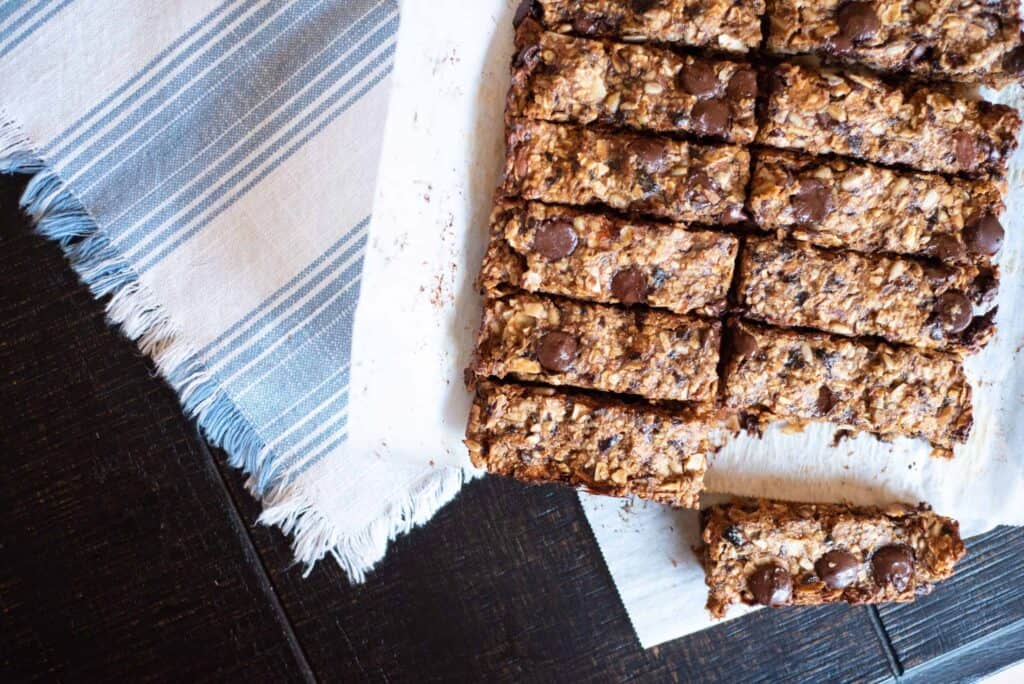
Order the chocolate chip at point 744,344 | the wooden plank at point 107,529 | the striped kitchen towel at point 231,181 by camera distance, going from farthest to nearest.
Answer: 1. the wooden plank at point 107,529
2. the striped kitchen towel at point 231,181
3. the chocolate chip at point 744,344

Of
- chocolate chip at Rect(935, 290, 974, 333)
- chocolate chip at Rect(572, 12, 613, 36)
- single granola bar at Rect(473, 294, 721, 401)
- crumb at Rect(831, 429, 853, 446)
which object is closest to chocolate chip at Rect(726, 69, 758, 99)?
chocolate chip at Rect(572, 12, 613, 36)

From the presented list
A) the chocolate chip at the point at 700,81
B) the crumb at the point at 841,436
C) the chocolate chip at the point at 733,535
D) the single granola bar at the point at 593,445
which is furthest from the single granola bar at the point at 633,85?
the chocolate chip at the point at 733,535

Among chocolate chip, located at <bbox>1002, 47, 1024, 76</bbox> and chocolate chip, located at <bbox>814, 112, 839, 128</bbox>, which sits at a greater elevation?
chocolate chip, located at <bbox>1002, 47, 1024, 76</bbox>

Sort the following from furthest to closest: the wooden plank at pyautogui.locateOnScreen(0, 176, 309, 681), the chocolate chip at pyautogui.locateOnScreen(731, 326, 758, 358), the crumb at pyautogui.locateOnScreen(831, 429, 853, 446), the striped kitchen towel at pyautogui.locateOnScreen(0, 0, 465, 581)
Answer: the wooden plank at pyautogui.locateOnScreen(0, 176, 309, 681), the striped kitchen towel at pyautogui.locateOnScreen(0, 0, 465, 581), the crumb at pyautogui.locateOnScreen(831, 429, 853, 446), the chocolate chip at pyautogui.locateOnScreen(731, 326, 758, 358)

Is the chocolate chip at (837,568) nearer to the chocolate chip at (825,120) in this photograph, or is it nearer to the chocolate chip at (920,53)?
the chocolate chip at (825,120)

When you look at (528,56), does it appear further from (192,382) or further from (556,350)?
(192,382)

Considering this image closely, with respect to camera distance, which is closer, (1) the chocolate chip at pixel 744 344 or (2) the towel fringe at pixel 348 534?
(1) the chocolate chip at pixel 744 344

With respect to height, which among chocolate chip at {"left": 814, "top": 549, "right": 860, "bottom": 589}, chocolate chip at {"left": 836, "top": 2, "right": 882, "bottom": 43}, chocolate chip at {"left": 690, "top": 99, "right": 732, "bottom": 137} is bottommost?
chocolate chip at {"left": 814, "top": 549, "right": 860, "bottom": 589}

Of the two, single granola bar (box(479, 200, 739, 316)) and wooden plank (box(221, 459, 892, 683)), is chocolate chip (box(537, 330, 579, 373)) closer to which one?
single granola bar (box(479, 200, 739, 316))

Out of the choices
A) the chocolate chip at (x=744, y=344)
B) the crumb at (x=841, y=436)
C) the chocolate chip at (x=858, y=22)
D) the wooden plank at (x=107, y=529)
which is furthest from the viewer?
the wooden plank at (x=107, y=529)

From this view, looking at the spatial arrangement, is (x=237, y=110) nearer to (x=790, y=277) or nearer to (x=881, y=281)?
(x=790, y=277)
